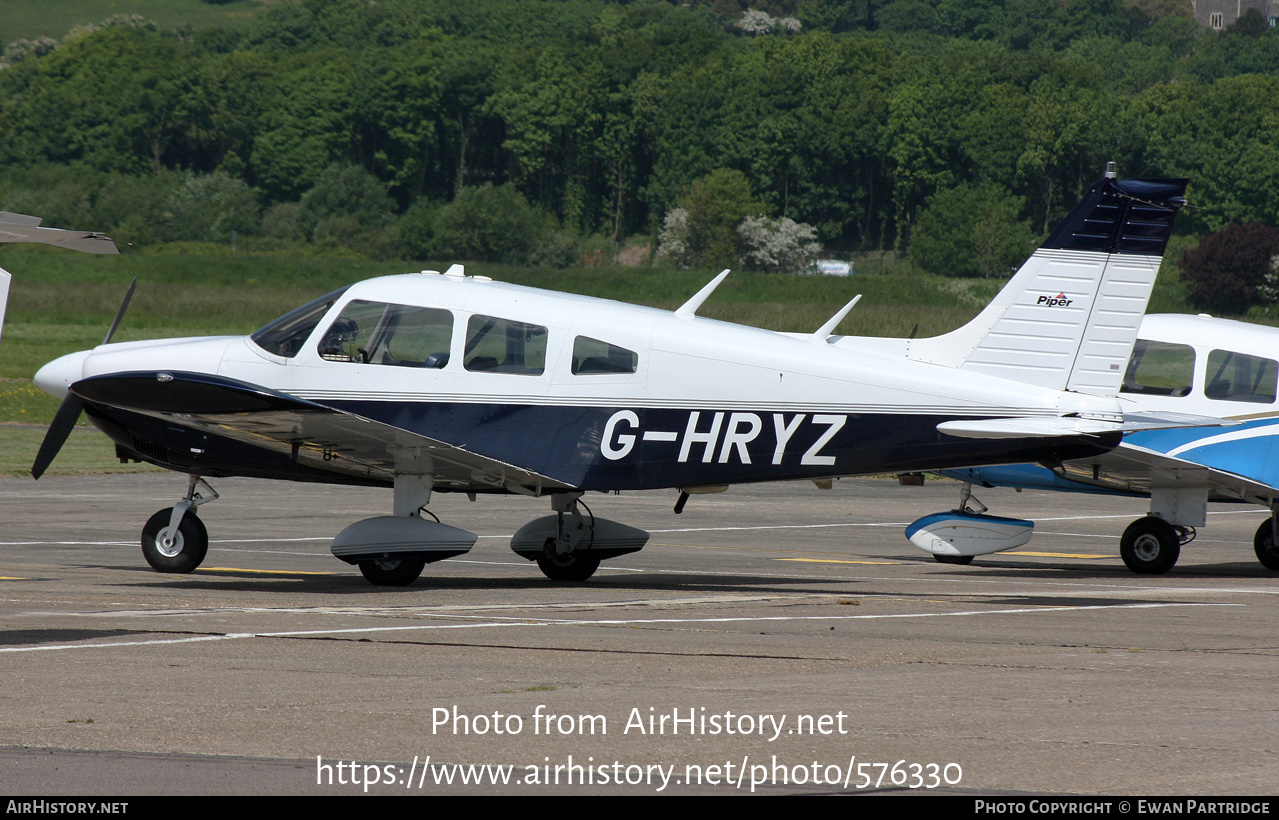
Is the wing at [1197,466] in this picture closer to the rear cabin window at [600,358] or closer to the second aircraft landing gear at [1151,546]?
the second aircraft landing gear at [1151,546]

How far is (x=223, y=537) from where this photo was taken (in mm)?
17734

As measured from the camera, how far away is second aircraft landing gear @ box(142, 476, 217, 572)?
539 inches

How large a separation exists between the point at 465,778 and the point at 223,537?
12.3m

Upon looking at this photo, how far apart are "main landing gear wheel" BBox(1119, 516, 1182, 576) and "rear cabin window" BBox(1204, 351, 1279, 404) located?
147 centimetres

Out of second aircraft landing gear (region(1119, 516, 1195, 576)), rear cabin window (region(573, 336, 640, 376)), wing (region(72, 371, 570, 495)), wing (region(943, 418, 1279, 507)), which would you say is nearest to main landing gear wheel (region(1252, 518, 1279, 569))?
wing (region(943, 418, 1279, 507))

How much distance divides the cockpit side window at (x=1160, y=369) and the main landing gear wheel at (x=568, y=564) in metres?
6.04

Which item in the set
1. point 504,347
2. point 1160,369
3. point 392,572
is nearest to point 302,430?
point 392,572

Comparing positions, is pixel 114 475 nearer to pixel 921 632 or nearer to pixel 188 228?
pixel 921 632

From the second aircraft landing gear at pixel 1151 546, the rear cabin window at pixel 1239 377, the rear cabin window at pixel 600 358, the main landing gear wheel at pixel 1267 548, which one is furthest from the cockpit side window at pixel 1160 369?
the rear cabin window at pixel 600 358

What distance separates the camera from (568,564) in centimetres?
1395

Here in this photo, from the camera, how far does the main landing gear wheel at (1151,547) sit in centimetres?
1530

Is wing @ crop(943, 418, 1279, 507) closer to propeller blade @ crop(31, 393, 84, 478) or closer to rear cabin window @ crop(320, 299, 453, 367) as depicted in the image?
rear cabin window @ crop(320, 299, 453, 367)

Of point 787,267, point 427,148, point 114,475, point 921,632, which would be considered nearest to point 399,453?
point 921,632

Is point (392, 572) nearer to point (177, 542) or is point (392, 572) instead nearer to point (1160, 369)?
point (177, 542)
